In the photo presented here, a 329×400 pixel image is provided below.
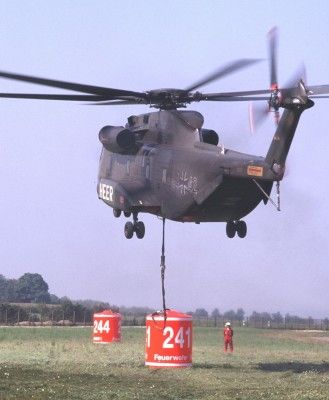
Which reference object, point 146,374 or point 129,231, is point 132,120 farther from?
point 146,374

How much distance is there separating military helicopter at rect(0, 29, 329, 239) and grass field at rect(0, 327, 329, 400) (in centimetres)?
502

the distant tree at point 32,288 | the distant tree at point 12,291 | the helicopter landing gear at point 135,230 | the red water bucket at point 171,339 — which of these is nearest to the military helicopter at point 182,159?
the helicopter landing gear at point 135,230

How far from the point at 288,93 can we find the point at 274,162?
7.74 ft

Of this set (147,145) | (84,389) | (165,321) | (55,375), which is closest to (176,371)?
(165,321)

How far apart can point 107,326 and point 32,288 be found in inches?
5567

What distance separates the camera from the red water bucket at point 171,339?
3312 centimetres

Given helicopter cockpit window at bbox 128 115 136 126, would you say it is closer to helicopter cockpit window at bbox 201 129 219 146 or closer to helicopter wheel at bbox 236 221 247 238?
helicopter cockpit window at bbox 201 129 219 146

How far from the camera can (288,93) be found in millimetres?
31219

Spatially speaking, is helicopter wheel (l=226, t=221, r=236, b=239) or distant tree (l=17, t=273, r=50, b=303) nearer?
helicopter wheel (l=226, t=221, r=236, b=239)

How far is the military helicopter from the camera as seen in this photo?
31547mm

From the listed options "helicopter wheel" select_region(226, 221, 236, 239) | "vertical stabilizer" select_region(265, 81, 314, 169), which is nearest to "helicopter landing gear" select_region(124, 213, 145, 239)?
"helicopter wheel" select_region(226, 221, 236, 239)

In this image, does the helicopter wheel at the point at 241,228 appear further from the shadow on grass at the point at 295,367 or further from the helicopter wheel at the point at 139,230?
the shadow on grass at the point at 295,367

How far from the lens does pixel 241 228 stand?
1428 inches

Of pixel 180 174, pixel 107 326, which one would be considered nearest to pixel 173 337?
pixel 180 174
